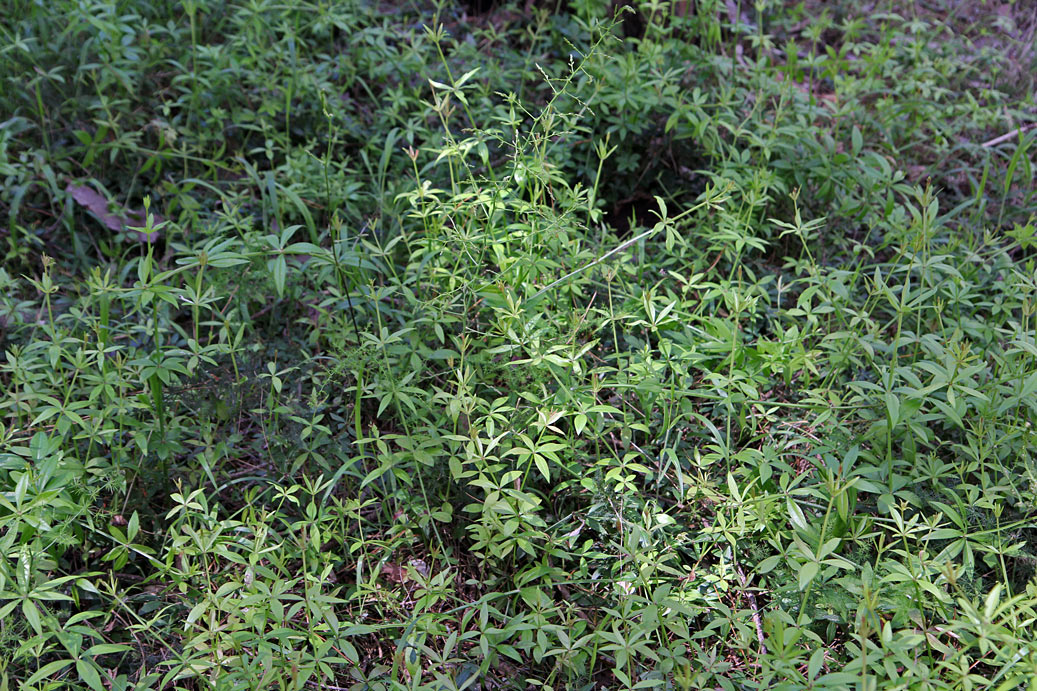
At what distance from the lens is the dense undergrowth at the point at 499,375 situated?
2.16 meters

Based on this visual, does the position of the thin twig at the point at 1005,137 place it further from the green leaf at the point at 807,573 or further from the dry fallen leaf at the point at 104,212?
the dry fallen leaf at the point at 104,212

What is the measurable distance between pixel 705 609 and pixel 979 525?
79 centimetres

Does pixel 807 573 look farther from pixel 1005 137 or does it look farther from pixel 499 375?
pixel 1005 137

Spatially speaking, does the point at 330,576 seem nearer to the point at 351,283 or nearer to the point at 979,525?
the point at 351,283

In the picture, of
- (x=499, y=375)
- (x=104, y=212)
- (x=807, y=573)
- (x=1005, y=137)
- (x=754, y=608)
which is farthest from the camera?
(x=1005, y=137)

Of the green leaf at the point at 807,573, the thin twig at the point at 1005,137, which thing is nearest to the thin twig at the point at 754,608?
the green leaf at the point at 807,573

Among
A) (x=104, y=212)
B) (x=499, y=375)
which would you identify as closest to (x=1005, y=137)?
(x=499, y=375)

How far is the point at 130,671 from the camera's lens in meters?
2.24

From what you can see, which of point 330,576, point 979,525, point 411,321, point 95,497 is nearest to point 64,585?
point 95,497

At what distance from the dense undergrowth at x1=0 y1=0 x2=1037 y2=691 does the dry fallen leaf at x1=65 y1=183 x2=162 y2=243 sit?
2 cm

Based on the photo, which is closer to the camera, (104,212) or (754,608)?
(754,608)

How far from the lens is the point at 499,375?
2.76 m

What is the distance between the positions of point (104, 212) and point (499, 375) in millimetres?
1904

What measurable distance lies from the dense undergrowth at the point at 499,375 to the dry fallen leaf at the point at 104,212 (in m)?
0.02
